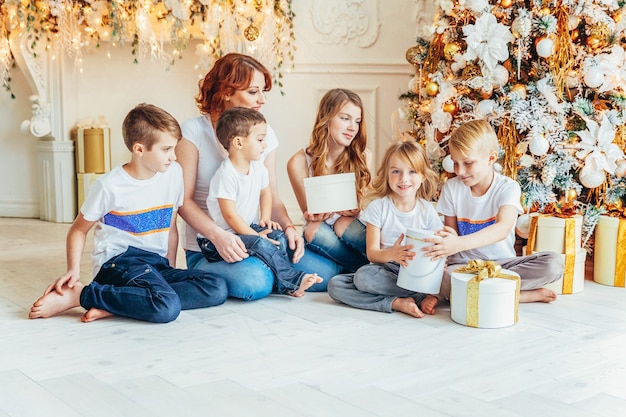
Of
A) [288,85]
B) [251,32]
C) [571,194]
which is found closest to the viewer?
[571,194]

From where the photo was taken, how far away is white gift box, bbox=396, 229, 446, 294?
2495mm

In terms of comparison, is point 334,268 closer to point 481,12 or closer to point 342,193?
point 342,193

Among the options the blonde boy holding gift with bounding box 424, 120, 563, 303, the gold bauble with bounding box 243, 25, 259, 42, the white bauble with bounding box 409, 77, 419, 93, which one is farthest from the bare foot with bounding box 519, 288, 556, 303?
the gold bauble with bounding box 243, 25, 259, 42

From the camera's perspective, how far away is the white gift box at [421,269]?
8.19 ft

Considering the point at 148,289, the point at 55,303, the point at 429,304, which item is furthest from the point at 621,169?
the point at 55,303

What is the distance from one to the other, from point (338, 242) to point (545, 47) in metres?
1.10

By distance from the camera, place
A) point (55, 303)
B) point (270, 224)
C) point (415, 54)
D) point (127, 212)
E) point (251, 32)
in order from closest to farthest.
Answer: point (55, 303) → point (127, 212) → point (270, 224) → point (415, 54) → point (251, 32)

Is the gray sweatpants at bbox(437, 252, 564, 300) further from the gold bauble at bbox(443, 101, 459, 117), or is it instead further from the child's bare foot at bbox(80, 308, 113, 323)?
the child's bare foot at bbox(80, 308, 113, 323)

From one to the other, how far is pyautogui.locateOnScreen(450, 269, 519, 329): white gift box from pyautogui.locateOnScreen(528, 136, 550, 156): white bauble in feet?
2.66

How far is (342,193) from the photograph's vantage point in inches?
111

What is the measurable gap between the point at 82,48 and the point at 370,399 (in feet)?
12.0

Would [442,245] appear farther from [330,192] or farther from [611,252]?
[611,252]

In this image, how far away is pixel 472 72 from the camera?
10.6 feet

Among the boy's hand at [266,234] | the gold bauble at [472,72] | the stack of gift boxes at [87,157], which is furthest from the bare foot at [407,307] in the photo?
the stack of gift boxes at [87,157]
